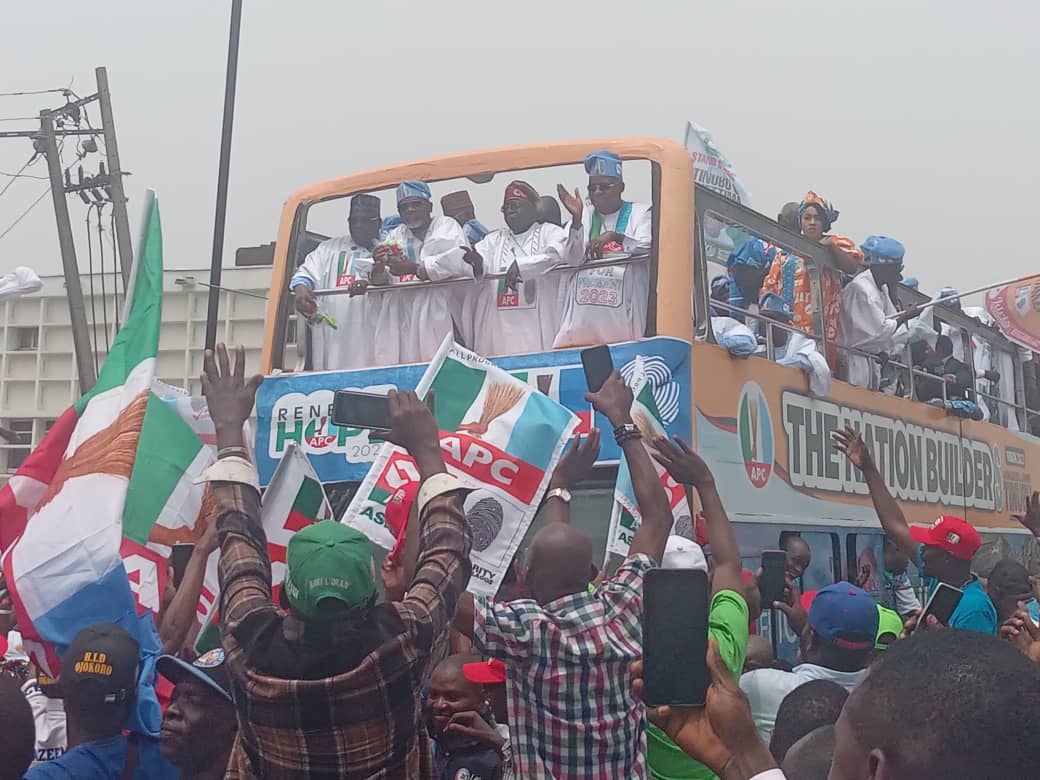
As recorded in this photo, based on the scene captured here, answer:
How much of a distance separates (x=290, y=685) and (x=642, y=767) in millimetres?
888

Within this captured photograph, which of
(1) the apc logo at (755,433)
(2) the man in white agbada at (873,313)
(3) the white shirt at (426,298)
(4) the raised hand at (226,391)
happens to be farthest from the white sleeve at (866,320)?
(4) the raised hand at (226,391)

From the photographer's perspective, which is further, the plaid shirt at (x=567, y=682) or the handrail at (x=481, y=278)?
Result: the handrail at (x=481, y=278)

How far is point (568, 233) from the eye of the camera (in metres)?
6.26

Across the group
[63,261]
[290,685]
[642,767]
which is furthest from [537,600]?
[63,261]

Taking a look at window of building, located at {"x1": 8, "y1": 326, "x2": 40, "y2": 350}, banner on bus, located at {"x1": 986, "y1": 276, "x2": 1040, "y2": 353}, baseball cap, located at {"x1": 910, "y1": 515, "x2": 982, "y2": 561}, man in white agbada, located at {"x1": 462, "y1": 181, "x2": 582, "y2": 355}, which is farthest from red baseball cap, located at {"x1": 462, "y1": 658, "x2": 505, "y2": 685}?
window of building, located at {"x1": 8, "y1": 326, "x2": 40, "y2": 350}

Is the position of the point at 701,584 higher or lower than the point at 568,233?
lower

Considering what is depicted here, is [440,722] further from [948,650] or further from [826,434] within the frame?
[826,434]

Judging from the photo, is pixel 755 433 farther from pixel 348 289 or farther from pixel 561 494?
pixel 561 494

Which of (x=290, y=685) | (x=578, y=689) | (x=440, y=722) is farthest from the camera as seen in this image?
(x=440, y=722)

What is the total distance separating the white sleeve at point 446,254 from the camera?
6477mm

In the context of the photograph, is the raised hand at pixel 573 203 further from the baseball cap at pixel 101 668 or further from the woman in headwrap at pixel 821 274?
the baseball cap at pixel 101 668

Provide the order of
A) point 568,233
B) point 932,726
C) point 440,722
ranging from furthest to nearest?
point 568,233 → point 440,722 → point 932,726

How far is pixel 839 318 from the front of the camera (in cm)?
734

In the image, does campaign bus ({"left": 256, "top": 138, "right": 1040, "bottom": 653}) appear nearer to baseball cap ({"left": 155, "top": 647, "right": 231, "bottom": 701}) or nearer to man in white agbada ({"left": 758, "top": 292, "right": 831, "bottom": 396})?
man in white agbada ({"left": 758, "top": 292, "right": 831, "bottom": 396})
